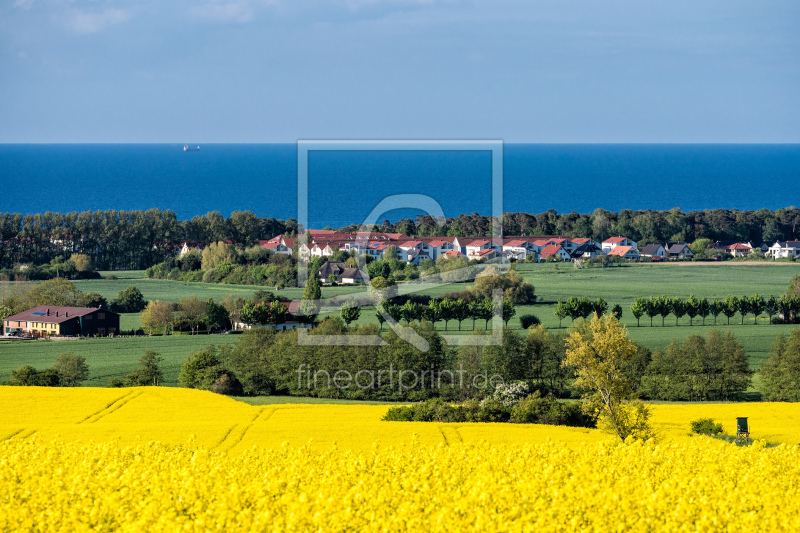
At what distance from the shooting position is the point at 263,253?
80.5 metres

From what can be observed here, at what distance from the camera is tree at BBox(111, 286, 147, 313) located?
62434 mm

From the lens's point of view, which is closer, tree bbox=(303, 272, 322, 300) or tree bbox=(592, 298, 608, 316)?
tree bbox=(303, 272, 322, 300)

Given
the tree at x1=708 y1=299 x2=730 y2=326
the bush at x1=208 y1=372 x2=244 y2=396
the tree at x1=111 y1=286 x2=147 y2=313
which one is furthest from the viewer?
the tree at x1=111 y1=286 x2=147 y2=313

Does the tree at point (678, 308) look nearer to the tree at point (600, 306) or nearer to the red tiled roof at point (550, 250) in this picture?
the tree at point (600, 306)

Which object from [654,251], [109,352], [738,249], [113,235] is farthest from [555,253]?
[109,352]

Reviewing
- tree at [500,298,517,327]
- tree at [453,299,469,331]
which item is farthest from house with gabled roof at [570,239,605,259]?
tree at [453,299,469,331]

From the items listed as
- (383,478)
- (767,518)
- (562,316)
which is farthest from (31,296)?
(767,518)

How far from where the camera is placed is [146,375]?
38844mm

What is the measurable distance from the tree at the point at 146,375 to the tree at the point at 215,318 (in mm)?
12319

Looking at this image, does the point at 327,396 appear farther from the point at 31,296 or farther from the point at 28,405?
the point at 31,296

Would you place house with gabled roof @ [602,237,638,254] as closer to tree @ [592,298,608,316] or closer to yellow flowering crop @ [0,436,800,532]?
tree @ [592,298,608,316]

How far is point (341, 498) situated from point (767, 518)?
6136 mm

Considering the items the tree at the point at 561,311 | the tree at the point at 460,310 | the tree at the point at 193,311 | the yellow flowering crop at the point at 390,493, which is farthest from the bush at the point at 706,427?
the tree at the point at 193,311

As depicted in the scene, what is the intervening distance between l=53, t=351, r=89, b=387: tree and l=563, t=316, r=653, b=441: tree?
25233 mm
